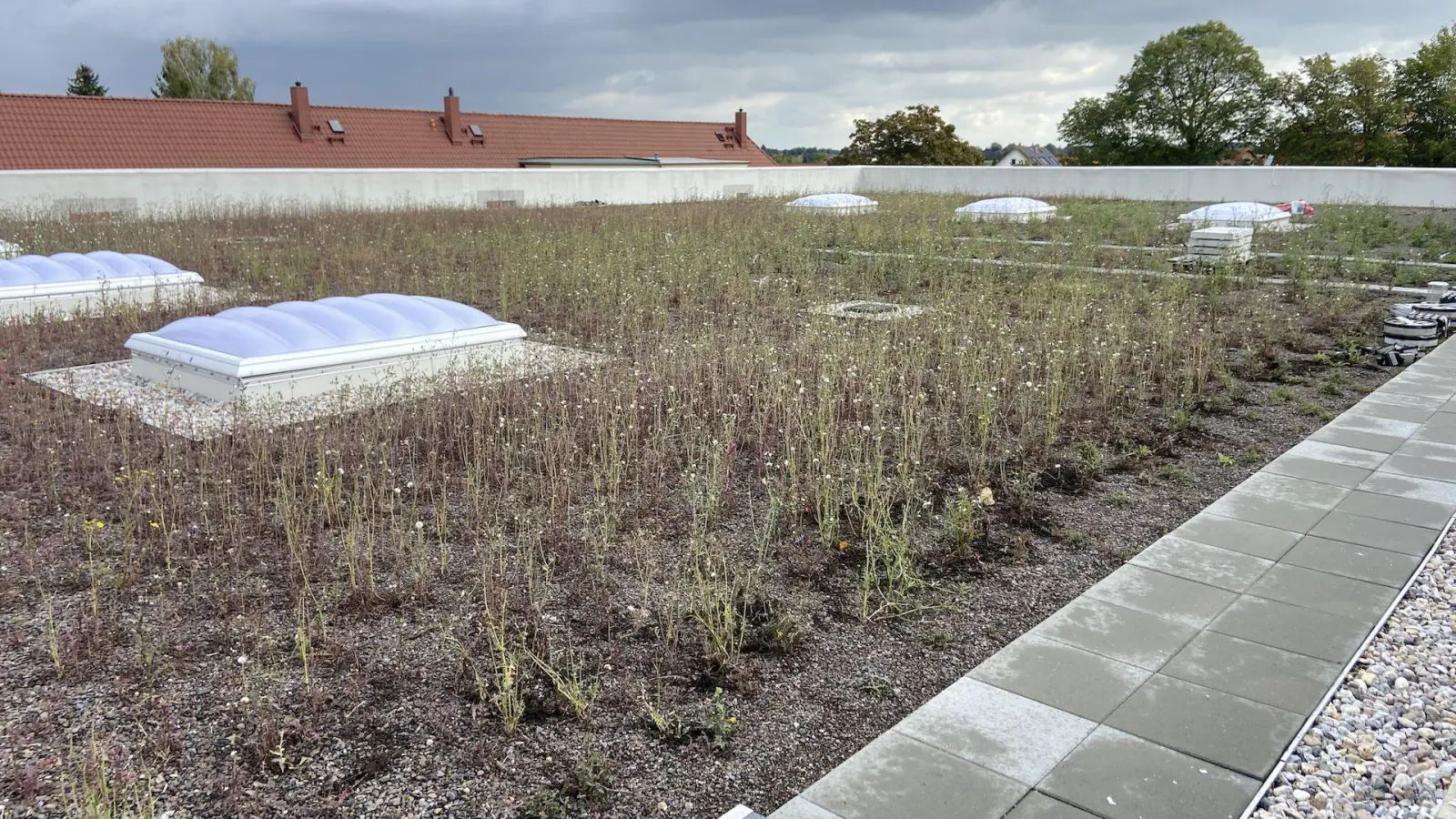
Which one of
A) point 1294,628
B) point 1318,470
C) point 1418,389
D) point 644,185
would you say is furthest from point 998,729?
point 644,185

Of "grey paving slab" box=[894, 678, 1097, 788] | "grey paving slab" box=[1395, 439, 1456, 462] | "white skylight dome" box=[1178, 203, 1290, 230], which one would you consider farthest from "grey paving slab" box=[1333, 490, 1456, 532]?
"white skylight dome" box=[1178, 203, 1290, 230]

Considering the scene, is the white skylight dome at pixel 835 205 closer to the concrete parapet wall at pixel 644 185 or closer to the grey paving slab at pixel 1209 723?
the concrete parapet wall at pixel 644 185

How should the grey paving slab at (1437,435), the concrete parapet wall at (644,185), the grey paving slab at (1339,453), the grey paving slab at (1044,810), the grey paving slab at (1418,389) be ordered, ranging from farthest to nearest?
the concrete parapet wall at (644,185), the grey paving slab at (1418,389), the grey paving slab at (1437,435), the grey paving slab at (1339,453), the grey paving slab at (1044,810)

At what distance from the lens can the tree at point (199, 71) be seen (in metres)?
63.2

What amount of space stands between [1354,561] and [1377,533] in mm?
428

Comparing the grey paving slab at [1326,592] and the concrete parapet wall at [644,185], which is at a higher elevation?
the concrete parapet wall at [644,185]

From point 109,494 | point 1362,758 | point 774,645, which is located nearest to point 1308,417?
point 1362,758

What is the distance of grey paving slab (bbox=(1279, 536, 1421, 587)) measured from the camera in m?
4.02

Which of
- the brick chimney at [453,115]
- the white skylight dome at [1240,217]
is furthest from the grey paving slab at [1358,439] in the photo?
the brick chimney at [453,115]

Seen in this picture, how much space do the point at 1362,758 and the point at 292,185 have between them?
2008cm

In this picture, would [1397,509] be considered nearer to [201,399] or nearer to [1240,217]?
[201,399]

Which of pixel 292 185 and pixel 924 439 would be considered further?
pixel 292 185

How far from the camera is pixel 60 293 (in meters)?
9.50

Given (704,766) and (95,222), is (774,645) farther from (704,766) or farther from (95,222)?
(95,222)
